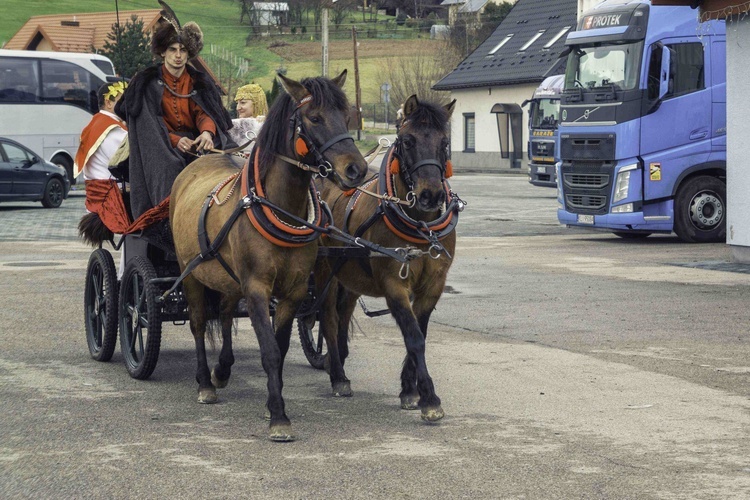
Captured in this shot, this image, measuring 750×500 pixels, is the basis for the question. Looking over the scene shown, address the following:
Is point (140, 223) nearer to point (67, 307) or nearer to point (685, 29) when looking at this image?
point (67, 307)

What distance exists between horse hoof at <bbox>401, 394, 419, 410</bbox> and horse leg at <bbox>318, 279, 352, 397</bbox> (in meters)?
0.62

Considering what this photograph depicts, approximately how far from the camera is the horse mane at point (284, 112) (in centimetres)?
689

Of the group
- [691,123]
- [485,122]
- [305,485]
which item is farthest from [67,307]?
[485,122]

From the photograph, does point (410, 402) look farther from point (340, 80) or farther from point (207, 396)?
point (340, 80)

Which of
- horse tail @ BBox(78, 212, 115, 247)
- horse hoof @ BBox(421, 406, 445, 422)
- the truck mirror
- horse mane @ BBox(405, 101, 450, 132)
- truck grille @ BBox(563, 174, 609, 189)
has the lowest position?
horse hoof @ BBox(421, 406, 445, 422)

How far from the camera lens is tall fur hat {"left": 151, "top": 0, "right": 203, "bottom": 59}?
29.3 ft

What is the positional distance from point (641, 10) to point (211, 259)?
1426 cm

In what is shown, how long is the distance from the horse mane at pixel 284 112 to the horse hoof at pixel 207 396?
1.58 meters

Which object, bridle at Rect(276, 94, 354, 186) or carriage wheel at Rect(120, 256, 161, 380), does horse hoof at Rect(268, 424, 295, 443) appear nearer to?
bridle at Rect(276, 94, 354, 186)

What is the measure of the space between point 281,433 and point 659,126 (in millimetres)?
14346

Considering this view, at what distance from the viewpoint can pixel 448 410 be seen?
7590 mm

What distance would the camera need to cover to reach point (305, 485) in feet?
18.9

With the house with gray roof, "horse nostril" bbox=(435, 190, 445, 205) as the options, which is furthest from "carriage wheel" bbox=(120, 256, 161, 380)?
the house with gray roof

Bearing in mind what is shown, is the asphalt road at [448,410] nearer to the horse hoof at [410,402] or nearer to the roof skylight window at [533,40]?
the horse hoof at [410,402]
